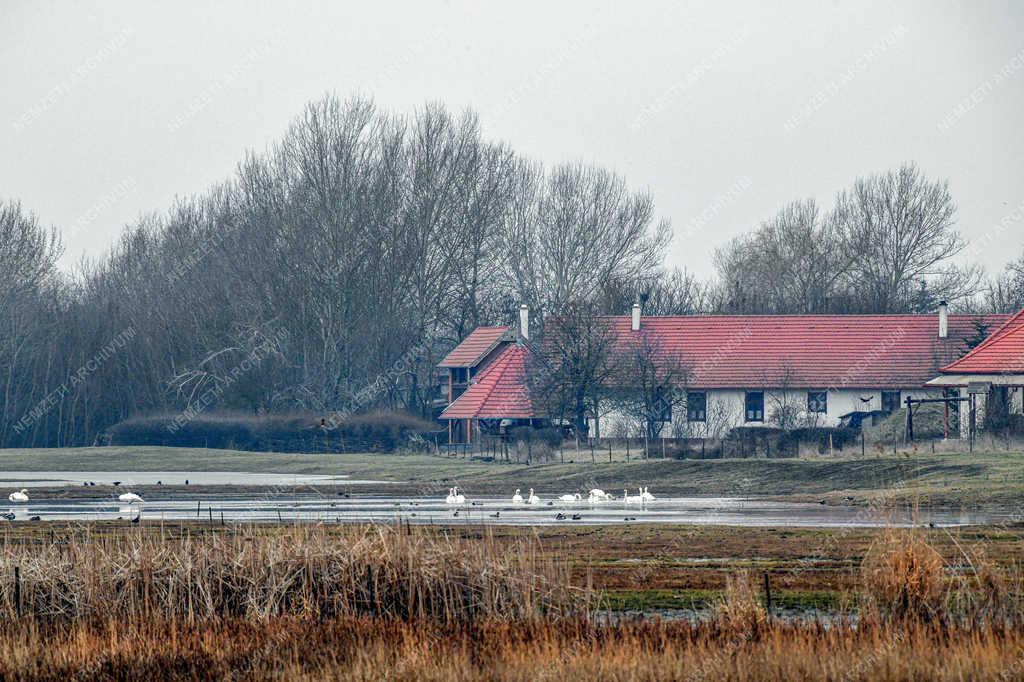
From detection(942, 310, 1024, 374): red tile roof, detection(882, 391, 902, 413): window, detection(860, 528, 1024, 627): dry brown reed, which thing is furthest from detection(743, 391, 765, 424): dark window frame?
detection(860, 528, 1024, 627): dry brown reed

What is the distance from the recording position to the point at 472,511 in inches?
1393

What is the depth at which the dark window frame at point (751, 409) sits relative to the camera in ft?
218

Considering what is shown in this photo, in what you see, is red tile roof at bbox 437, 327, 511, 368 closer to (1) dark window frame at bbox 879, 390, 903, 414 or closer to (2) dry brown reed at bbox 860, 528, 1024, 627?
(1) dark window frame at bbox 879, 390, 903, 414

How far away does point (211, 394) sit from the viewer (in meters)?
80.4

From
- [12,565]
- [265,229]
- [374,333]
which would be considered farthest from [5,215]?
[12,565]

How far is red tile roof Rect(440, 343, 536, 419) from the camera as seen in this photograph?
226ft

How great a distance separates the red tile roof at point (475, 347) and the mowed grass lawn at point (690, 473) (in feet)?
44.3

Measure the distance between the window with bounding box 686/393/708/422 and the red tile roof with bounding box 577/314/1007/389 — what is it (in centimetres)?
63

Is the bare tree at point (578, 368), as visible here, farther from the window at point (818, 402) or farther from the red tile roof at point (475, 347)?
the red tile roof at point (475, 347)

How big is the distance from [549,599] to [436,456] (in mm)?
46879

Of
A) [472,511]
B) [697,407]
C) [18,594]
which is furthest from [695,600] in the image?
[697,407]

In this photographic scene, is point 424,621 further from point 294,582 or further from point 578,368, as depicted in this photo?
point 578,368

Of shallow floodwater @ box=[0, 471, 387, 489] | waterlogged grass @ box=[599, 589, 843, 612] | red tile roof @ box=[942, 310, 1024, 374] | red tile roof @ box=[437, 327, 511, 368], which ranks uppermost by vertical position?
red tile roof @ box=[437, 327, 511, 368]

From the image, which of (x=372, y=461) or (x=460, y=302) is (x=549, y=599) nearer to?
(x=372, y=461)
